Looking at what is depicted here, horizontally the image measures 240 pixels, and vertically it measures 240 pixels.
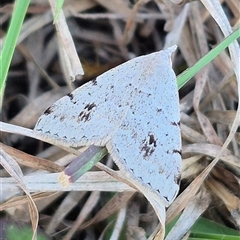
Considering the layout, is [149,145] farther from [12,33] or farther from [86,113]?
[12,33]

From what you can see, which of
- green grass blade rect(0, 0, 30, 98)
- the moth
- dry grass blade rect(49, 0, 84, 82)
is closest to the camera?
green grass blade rect(0, 0, 30, 98)

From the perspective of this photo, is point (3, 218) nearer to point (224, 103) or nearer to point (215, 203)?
point (215, 203)

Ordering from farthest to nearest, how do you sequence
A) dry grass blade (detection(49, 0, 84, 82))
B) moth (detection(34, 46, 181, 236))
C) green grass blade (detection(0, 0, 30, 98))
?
dry grass blade (detection(49, 0, 84, 82)) → moth (detection(34, 46, 181, 236)) → green grass blade (detection(0, 0, 30, 98))

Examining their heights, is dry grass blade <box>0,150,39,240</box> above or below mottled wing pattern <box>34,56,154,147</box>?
below

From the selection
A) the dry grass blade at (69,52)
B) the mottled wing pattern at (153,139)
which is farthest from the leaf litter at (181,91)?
the dry grass blade at (69,52)

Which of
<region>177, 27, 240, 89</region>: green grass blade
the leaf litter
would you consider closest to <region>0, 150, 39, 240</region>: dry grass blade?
the leaf litter

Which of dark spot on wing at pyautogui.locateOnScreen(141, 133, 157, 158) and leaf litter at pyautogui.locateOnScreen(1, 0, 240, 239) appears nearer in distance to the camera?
dark spot on wing at pyautogui.locateOnScreen(141, 133, 157, 158)

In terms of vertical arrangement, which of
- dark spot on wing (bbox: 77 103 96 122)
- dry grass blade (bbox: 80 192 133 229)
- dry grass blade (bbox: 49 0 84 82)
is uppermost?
dry grass blade (bbox: 49 0 84 82)

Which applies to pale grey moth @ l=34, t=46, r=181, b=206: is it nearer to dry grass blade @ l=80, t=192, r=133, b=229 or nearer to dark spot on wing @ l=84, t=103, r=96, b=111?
dark spot on wing @ l=84, t=103, r=96, b=111

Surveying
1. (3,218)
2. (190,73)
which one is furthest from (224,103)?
(3,218)

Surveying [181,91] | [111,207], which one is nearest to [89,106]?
[111,207]
